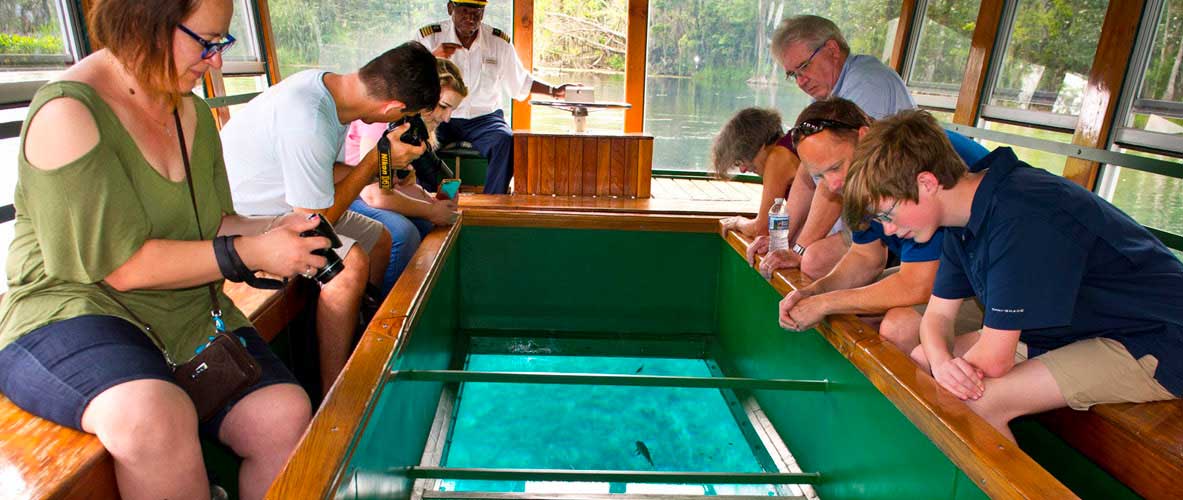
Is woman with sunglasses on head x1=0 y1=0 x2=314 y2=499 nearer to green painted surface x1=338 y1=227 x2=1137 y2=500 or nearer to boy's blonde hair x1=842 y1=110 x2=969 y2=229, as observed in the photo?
green painted surface x1=338 y1=227 x2=1137 y2=500

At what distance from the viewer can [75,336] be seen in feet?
3.34

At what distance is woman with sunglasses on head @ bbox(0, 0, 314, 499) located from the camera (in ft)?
3.22

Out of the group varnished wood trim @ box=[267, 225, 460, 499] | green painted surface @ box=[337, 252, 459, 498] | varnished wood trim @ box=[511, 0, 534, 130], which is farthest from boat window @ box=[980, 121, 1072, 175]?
varnished wood trim @ box=[267, 225, 460, 499]

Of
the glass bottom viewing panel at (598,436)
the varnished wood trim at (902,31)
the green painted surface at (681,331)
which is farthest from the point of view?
the varnished wood trim at (902,31)

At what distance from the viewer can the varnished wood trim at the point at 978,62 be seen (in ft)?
13.7

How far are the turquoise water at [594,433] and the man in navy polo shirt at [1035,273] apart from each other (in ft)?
3.12

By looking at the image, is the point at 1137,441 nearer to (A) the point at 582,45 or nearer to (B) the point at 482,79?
(B) the point at 482,79

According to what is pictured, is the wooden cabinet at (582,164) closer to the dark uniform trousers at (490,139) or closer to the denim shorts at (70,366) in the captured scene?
the dark uniform trousers at (490,139)

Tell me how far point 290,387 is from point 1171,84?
12.7ft

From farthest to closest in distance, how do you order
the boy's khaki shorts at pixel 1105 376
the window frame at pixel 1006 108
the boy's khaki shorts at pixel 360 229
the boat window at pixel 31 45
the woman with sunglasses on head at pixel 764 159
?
the window frame at pixel 1006 108 → the boat window at pixel 31 45 → the woman with sunglasses on head at pixel 764 159 → the boy's khaki shorts at pixel 360 229 → the boy's khaki shorts at pixel 1105 376

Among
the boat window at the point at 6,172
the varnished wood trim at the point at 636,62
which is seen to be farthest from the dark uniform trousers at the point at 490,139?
the boat window at the point at 6,172

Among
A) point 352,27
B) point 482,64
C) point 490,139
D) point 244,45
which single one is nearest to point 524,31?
point 482,64

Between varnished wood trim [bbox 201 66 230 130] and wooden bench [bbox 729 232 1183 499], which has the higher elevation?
varnished wood trim [bbox 201 66 230 130]

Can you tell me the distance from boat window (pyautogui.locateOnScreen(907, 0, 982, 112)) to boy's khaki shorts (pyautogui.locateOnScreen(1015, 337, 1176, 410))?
12.3 ft
